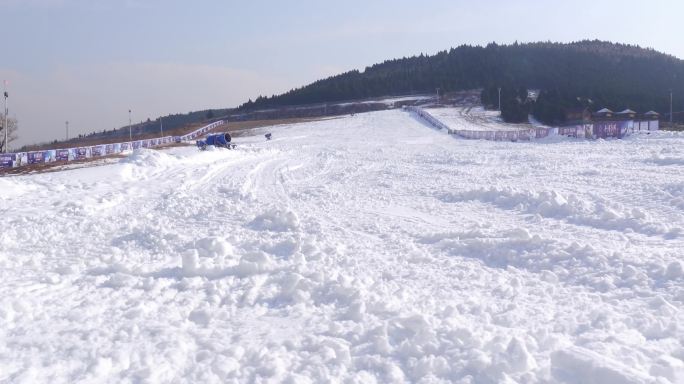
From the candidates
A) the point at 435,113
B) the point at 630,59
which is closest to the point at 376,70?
the point at 630,59

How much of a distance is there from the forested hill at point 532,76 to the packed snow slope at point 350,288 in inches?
2875

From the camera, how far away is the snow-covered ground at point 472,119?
227 feet

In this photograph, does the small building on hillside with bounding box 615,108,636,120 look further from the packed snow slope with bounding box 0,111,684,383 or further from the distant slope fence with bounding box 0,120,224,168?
the packed snow slope with bounding box 0,111,684,383

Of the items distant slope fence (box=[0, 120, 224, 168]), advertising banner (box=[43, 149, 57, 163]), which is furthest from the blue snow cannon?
advertising banner (box=[43, 149, 57, 163])

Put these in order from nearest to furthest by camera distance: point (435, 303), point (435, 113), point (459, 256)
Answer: point (435, 303)
point (459, 256)
point (435, 113)

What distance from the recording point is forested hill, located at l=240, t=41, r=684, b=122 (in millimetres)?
95000

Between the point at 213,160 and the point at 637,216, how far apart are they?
23580 millimetres

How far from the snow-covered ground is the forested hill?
352 centimetres

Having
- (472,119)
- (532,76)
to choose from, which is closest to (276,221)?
(472,119)

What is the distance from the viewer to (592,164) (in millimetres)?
23016

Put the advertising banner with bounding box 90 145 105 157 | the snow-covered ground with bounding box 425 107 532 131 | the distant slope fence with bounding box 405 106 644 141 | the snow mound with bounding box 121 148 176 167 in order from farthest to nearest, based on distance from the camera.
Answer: the snow-covered ground with bounding box 425 107 532 131, the distant slope fence with bounding box 405 106 644 141, the advertising banner with bounding box 90 145 105 157, the snow mound with bounding box 121 148 176 167

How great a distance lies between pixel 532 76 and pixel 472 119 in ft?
173

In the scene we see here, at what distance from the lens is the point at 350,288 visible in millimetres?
7180

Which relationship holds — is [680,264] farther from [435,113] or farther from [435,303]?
[435,113]
